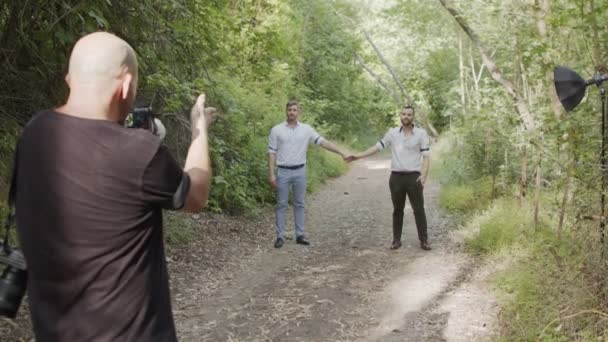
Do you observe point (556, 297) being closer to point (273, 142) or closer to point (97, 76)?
point (97, 76)

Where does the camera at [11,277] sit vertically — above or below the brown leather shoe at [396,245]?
above

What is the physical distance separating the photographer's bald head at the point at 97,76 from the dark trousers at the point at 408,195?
A: 6.55m

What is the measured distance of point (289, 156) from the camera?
831 centimetres

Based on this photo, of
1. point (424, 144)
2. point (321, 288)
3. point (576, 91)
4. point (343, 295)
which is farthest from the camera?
point (424, 144)

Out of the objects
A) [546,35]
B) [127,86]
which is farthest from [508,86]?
[127,86]

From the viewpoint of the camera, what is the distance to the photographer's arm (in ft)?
6.49

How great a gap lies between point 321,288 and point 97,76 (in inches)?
190

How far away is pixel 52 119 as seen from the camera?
74.4 inches

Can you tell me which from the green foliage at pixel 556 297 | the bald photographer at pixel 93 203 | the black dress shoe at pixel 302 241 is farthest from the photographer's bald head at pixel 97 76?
the black dress shoe at pixel 302 241

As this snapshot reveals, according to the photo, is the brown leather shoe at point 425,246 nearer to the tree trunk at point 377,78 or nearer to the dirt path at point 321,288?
the dirt path at point 321,288

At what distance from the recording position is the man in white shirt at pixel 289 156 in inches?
327

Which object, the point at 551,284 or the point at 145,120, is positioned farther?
the point at 551,284

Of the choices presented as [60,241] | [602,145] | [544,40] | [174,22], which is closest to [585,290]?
[602,145]

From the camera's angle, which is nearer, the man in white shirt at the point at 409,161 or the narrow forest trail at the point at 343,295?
the narrow forest trail at the point at 343,295
